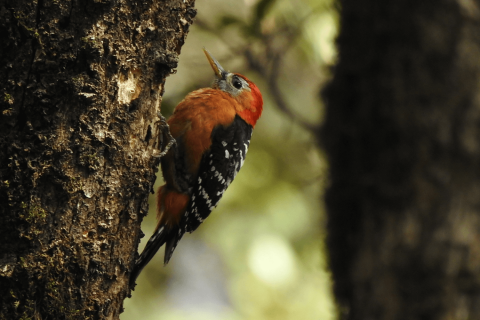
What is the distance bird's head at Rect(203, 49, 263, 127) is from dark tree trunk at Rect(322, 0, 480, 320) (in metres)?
1.20

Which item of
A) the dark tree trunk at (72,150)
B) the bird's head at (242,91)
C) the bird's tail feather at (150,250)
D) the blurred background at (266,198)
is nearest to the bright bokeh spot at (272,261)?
the blurred background at (266,198)

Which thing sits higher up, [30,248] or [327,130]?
[327,130]

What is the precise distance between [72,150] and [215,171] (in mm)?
1779

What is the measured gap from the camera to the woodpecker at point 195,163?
12.4 ft

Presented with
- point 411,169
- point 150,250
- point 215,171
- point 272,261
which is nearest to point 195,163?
point 215,171

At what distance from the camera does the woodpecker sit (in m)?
3.78

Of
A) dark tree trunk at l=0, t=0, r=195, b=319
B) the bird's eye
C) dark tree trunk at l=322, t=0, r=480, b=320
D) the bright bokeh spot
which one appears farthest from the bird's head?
the bright bokeh spot

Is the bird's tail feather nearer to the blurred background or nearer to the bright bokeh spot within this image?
the blurred background

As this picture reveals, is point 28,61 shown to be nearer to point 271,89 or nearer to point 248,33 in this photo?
point 248,33

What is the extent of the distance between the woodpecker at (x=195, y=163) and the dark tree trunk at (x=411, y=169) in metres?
1.54

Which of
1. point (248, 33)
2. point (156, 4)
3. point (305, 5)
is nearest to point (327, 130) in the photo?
point (248, 33)

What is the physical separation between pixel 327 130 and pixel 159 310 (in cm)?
346

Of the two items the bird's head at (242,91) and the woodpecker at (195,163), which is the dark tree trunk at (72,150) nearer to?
the woodpecker at (195,163)

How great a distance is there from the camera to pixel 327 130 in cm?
542
